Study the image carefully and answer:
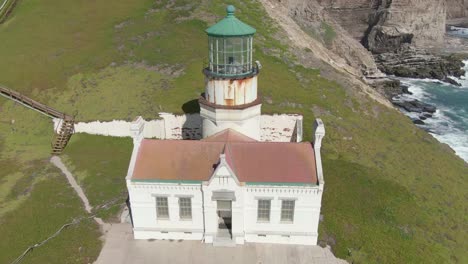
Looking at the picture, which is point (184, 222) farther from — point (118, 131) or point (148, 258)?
point (118, 131)

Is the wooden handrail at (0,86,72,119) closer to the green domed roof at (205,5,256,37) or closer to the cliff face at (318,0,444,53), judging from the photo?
the green domed roof at (205,5,256,37)

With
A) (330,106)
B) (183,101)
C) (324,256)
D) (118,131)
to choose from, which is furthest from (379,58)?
(324,256)

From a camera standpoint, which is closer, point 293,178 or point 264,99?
point 293,178

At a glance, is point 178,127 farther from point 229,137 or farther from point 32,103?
point 32,103

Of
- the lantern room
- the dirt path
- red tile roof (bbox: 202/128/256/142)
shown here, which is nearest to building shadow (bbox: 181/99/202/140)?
the dirt path

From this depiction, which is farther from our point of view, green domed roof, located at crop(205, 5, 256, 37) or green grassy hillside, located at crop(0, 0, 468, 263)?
green grassy hillside, located at crop(0, 0, 468, 263)

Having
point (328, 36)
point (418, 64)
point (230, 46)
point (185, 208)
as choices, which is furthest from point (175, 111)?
point (418, 64)
